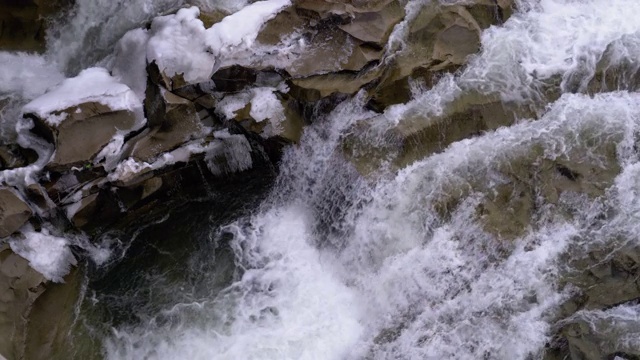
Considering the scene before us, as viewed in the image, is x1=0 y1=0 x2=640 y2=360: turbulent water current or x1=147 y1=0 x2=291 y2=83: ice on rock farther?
x1=147 y1=0 x2=291 y2=83: ice on rock

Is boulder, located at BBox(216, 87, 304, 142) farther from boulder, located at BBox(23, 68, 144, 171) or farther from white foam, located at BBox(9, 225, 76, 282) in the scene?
white foam, located at BBox(9, 225, 76, 282)

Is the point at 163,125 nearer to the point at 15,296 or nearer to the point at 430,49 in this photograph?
the point at 15,296

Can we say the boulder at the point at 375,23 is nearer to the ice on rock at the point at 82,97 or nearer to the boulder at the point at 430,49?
the boulder at the point at 430,49

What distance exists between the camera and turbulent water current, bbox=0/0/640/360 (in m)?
5.88

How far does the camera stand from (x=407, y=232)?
6.45 m

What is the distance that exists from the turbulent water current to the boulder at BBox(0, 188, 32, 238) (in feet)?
3.43

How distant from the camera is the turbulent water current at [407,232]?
19.3ft

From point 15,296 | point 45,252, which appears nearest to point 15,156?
point 45,252

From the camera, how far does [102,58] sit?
7379 mm

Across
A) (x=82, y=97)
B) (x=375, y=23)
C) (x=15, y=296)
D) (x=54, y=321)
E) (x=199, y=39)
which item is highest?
(x=199, y=39)

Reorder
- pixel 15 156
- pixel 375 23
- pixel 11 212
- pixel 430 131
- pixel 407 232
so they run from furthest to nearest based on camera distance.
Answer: pixel 375 23
pixel 430 131
pixel 15 156
pixel 407 232
pixel 11 212

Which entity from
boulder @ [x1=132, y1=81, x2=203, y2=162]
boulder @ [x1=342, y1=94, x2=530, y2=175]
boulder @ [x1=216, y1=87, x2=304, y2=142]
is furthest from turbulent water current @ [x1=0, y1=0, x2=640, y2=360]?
boulder @ [x1=132, y1=81, x2=203, y2=162]

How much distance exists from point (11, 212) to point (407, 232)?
446 cm

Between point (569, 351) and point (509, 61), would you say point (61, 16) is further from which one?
point (569, 351)
